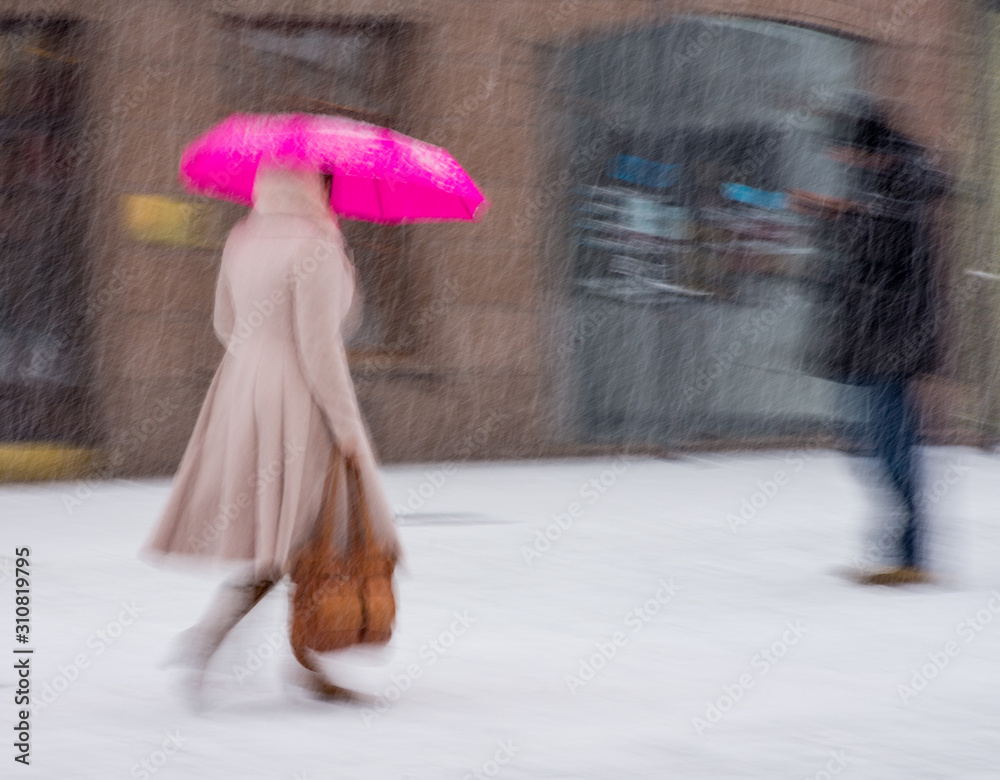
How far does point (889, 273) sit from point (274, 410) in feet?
10.8

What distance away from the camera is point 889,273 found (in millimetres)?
7402

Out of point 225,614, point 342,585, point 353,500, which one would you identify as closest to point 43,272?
point 225,614

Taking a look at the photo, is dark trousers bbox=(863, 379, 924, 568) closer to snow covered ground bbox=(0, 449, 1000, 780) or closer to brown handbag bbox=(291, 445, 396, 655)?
snow covered ground bbox=(0, 449, 1000, 780)

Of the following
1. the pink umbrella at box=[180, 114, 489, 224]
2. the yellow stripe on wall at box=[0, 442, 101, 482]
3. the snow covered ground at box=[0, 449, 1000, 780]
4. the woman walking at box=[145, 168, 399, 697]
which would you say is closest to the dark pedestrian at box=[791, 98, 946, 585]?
the snow covered ground at box=[0, 449, 1000, 780]

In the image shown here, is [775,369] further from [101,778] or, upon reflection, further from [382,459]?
[101,778]

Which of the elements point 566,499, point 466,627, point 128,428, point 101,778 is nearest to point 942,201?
point 466,627

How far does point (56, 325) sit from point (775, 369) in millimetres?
5384

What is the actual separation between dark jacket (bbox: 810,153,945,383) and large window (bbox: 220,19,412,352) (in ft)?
16.0

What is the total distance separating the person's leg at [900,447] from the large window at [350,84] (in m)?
5.11

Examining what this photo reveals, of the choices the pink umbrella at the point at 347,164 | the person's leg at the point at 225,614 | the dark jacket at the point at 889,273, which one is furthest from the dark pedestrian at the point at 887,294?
the person's leg at the point at 225,614

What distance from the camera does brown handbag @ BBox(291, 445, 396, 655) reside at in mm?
5070

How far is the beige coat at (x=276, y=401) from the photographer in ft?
16.6

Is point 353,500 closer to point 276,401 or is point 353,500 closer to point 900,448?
point 276,401

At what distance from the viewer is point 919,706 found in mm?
5480
